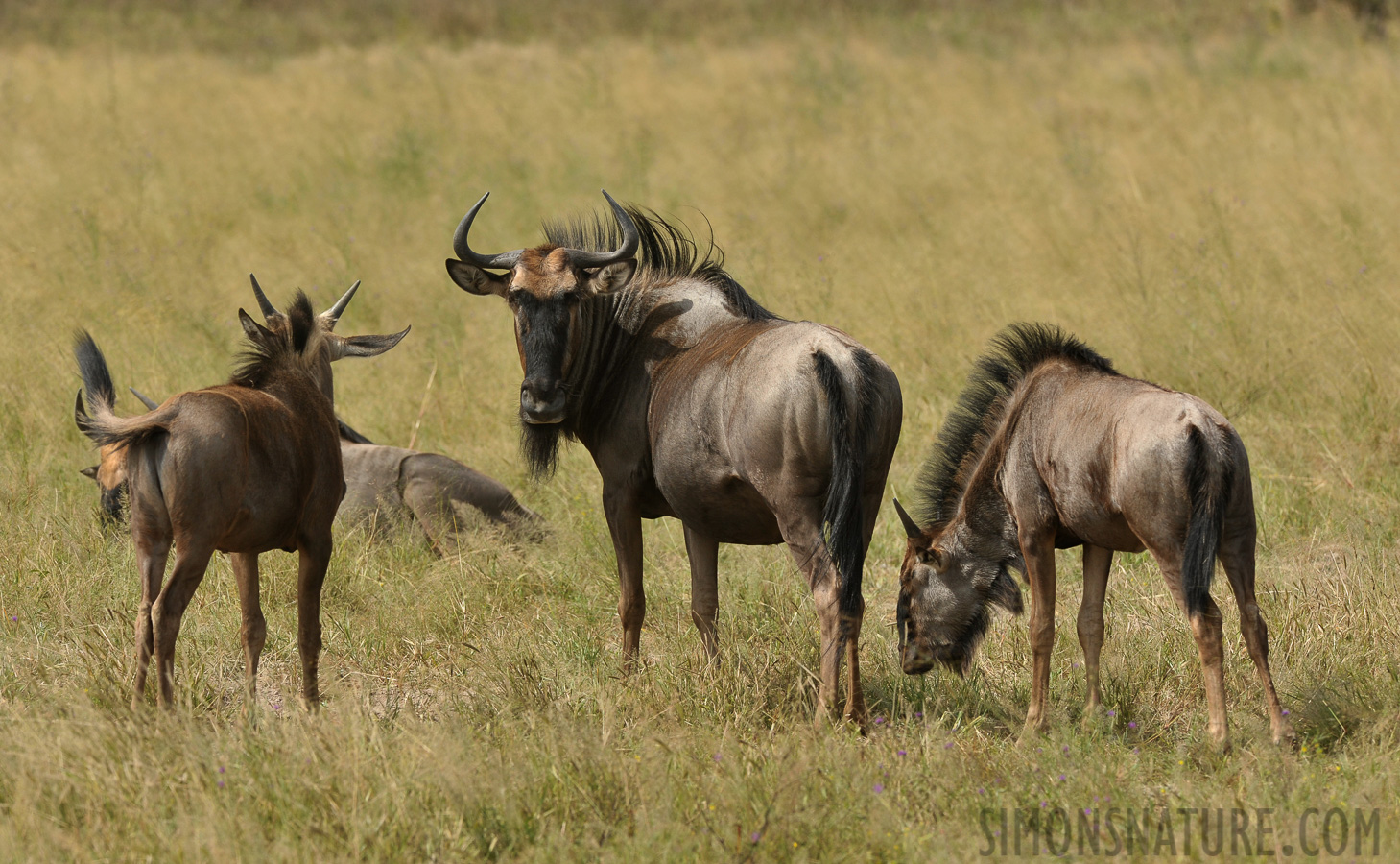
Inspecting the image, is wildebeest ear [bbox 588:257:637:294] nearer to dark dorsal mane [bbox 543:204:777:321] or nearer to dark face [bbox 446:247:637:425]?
dark face [bbox 446:247:637:425]

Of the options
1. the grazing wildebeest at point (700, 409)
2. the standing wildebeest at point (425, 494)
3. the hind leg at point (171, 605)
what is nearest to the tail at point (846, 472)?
the grazing wildebeest at point (700, 409)

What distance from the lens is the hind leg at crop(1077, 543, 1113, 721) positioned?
4953 millimetres

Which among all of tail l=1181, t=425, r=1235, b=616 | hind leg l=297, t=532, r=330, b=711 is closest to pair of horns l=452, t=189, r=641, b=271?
hind leg l=297, t=532, r=330, b=711

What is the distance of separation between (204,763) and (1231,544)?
3.32 m

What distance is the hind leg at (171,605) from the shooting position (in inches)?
170

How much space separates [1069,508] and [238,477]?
2885 millimetres

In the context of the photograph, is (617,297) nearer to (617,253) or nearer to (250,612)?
(617,253)

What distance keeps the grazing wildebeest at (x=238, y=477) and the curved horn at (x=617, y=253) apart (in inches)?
43.9

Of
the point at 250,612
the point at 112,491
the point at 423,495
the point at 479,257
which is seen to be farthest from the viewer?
the point at 423,495

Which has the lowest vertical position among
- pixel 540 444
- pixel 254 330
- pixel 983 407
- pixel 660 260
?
pixel 540 444

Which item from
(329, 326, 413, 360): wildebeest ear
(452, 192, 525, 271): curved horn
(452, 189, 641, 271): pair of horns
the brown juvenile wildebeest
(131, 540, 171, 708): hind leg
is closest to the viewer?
(131, 540, 171, 708): hind leg

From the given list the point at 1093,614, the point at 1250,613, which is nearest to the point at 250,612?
the point at 1093,614

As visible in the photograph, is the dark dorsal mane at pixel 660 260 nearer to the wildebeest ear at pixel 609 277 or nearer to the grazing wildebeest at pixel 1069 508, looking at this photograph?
the wildebeest ear at pixel 609 277

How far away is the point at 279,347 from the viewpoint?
529 centimetres
